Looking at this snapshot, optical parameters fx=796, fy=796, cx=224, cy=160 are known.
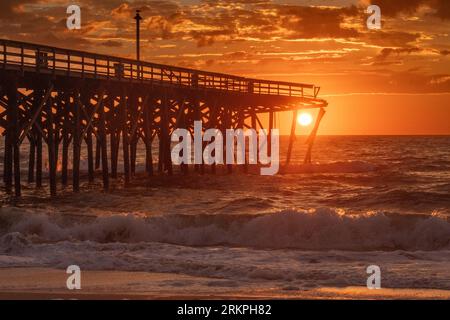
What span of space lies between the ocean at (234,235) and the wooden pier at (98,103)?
1.58 meters

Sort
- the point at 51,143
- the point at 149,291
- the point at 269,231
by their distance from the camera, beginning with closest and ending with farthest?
1. the point at 149,291
2. the point at 269,231
3. the point at 51,143

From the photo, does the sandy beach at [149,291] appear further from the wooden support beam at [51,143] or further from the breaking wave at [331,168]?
the breaking wave at [331,168]

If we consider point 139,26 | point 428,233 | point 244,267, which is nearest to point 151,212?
point 428,233

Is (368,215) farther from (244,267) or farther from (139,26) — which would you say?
(139,26)

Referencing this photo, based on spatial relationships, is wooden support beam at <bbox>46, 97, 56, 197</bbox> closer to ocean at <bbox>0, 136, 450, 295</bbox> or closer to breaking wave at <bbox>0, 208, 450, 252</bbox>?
ocean at <bbox>0, 136, 450, 295</bbox>

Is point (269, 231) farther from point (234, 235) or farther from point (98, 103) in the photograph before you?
point (98, 103)

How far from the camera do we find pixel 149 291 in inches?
468

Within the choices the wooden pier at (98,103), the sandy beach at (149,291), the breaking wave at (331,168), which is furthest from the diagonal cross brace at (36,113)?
the breaking wave at (331,168)

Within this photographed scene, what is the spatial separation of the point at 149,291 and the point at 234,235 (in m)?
8.69

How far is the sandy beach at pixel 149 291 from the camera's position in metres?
11.5

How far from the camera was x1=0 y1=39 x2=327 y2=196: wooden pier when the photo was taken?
83.5ft

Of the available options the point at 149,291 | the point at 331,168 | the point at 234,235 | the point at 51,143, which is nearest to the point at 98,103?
the point at 51,143

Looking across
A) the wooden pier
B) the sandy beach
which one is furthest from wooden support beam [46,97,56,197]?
the sandy beach

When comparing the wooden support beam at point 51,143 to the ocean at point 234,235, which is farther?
the wooden support beam at point 51,143
